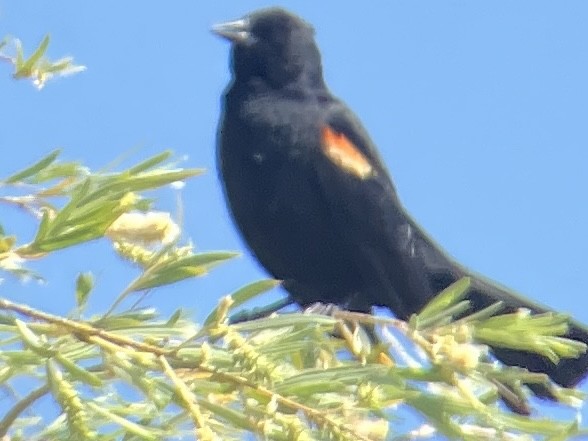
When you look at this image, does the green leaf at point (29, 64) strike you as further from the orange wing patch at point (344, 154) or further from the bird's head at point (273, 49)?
the bird's head at point (273, 49)

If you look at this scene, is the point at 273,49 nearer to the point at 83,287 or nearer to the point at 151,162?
the point at 151,162

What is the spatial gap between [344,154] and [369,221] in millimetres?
121

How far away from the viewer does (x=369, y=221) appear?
185 cm

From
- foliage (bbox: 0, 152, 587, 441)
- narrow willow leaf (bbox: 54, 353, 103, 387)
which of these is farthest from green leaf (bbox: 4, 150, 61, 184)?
narrow willow leaf (bbox: 54, 353, 103, 387)

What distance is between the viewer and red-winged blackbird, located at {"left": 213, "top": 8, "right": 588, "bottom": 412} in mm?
1776

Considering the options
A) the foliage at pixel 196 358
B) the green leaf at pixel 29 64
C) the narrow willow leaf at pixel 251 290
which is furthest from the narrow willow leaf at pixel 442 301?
the green leaf at pixel 29 64

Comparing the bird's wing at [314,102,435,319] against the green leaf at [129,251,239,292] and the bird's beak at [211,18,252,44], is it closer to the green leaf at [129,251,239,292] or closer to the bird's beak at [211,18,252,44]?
the bird's beak at [211,18,252,44]

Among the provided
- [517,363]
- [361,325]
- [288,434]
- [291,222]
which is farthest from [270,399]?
[291,222]

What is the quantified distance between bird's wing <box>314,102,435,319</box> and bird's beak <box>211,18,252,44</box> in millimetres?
245

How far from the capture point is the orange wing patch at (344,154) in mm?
1798

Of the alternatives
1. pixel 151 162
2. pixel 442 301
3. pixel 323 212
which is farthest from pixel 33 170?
pixel 323 212

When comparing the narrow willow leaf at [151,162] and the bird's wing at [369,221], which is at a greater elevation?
the narrow willow leaf at [151,162]

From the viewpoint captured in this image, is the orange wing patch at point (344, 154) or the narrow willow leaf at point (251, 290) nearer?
the narrow willow leaf at point (251, 290)

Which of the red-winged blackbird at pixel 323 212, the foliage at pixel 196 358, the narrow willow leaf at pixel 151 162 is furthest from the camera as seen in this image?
the red-winged blackbird at pixel 323 212
